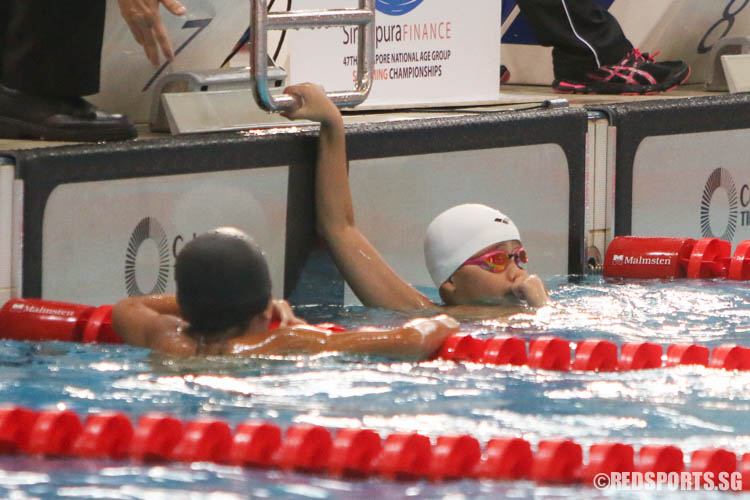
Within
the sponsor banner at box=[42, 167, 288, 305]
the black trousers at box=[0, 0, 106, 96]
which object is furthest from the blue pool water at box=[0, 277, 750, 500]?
the black trousers at box=[0, 0, 106, 96]

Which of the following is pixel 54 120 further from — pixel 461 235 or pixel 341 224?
pixel 461 235

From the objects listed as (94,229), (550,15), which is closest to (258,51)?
(94,229)

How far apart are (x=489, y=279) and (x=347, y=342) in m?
0.94

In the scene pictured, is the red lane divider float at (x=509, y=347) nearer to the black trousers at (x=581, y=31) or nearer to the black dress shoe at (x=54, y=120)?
the black dress shoe at (x=54, y=120)

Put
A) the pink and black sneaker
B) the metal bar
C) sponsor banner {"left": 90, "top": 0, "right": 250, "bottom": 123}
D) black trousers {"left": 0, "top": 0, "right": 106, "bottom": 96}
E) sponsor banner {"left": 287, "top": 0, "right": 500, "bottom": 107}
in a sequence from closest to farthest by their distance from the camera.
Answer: black trousers {"left": 0, "top": 0, "right": 106, "bottom": 96}
the metal bar
sponsor banner {"left": 90, "top": 0, "right": 250, "bottom": 123}
sponsor banner {"left": 287, "top": 0, "right": 500, "bottom": 107}
the pink and black sneaker

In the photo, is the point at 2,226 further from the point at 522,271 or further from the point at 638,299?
the point at 638,299

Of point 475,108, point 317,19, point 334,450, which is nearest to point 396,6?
point 475,108

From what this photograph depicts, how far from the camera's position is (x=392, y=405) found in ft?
11.4

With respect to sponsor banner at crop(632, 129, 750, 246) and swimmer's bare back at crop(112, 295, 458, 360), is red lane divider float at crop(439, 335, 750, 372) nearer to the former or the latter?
swimmer's bare back at crop(112, 295, 458, 360)

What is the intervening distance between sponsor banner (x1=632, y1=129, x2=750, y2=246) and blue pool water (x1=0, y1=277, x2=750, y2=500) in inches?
64.5

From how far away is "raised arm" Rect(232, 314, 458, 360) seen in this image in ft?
12.5

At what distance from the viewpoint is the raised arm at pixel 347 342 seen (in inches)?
151

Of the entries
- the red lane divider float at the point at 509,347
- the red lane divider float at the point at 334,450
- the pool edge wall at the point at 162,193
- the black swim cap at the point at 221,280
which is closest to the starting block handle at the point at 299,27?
the pool edge wall at the point at 162,193

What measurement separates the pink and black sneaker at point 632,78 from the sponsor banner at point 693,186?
787mm
